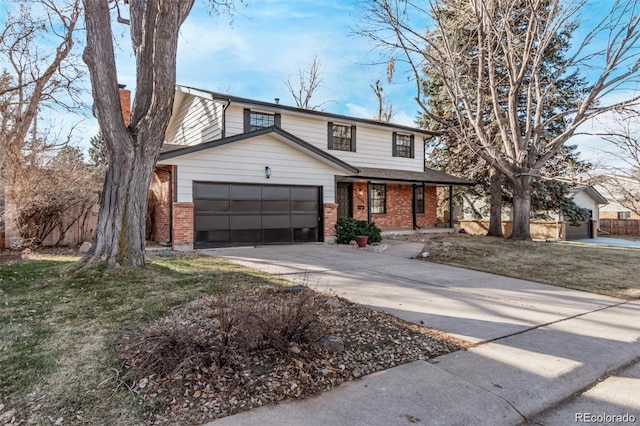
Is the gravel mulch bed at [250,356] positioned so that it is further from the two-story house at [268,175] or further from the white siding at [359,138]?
the white siding at [359,138]

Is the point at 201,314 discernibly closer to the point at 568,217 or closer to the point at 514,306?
the point at 514,306

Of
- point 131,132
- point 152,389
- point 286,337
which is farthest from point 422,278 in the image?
point 131,132

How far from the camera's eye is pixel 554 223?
793 inches

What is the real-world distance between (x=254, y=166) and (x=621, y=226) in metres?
28.3

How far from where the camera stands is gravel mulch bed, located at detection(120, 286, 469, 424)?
2811 mm

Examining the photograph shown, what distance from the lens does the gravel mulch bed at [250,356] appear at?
9.22ft

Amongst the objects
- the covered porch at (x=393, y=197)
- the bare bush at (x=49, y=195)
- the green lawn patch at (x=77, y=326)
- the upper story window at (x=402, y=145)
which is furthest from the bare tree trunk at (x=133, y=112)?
the upper story window at (x=402, y=145)

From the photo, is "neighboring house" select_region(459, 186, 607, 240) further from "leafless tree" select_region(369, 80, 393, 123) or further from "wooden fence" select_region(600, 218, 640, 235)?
"leafless tree" select_region(369, 80, 393, 123)

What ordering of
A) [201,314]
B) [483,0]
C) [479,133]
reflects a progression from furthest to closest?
[479,133] → [483,0] → [201,314]

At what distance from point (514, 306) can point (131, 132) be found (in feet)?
24.5

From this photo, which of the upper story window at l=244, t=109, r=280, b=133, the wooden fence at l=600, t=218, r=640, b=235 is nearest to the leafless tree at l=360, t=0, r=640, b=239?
the upper story window at l=244, t=109, r=280, b=133

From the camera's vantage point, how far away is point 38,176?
9930mm

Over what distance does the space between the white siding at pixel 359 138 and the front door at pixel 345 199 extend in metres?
1.14

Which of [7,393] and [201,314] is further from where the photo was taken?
[201,314]
